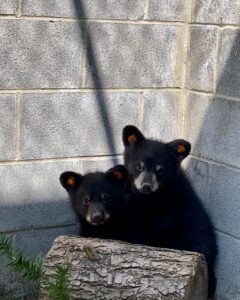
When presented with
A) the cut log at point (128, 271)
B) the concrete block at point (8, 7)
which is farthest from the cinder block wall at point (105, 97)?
the cut log at point (128, 271)

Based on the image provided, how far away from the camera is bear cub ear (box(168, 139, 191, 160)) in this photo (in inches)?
229

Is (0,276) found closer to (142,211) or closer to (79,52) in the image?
(142,211)

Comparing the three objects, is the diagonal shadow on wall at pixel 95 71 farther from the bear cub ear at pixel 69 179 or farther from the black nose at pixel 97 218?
the black nose at pixel 97 218

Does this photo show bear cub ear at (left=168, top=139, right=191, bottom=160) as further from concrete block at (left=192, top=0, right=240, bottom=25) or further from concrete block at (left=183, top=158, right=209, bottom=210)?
concrete block at (left=192, top=0, right=240, bottom=25)

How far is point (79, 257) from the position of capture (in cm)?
464

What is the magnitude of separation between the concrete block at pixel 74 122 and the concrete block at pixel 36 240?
1.98 feet

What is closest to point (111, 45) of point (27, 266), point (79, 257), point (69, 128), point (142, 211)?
point (69, 128)

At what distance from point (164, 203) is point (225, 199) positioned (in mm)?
480

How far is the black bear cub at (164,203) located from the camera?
18.8ft

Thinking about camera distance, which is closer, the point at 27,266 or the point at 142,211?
the point at 27,266

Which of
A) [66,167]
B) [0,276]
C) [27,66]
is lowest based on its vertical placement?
[0,276]

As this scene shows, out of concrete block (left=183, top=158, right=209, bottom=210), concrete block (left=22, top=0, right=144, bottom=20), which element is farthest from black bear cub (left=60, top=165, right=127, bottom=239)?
concrete block (left=22, top=0, right=144, bottom=20)

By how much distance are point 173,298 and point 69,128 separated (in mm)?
1920

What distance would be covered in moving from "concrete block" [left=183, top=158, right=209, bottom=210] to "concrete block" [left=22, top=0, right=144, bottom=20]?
1270 millimetres
